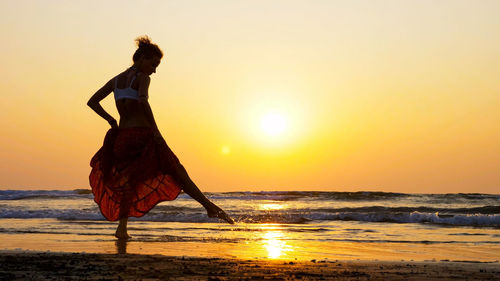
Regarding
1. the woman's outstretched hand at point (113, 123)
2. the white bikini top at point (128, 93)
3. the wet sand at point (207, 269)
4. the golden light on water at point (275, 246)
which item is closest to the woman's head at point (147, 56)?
the white bikini top at point (128, 93)

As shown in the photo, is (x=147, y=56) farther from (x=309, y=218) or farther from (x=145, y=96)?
(x=309, y=218)

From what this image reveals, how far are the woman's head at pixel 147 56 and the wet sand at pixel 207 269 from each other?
2.25 m

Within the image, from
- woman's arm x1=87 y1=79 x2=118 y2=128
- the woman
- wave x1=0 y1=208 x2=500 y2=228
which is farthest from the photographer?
wave x1=0 y1=208 x2=500 y2=228

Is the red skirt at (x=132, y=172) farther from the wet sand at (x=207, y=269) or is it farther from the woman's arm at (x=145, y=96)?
the wet sand at (x=207, y=269)

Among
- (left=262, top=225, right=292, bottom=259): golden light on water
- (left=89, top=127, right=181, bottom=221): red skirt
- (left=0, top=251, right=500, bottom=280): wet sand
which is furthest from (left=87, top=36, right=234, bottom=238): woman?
(left=0, top=251, right=500, bottom=280): wet sand

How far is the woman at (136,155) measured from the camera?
7230 mm

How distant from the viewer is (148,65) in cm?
726

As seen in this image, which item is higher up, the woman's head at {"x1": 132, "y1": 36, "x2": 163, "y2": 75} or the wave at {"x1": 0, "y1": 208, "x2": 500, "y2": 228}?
the woman's head at {"x1": 132, "y1": 36, "x2": 163, "y2": 75}

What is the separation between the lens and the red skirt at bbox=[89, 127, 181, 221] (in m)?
7.26

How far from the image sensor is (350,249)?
854 cm

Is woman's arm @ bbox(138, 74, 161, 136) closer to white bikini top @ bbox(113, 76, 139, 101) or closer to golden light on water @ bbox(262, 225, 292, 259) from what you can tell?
white bikini top @ bbox(113, 76, 139, 101)

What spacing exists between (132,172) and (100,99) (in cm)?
92

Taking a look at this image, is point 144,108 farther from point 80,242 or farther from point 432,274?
point 432,274

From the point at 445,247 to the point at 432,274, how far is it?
4044 mm
